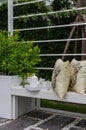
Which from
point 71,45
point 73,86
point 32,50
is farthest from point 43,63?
point 73,86

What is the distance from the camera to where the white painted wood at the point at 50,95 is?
8.28 ft

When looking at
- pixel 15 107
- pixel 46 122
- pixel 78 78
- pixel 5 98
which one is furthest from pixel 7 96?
pixel 78 78

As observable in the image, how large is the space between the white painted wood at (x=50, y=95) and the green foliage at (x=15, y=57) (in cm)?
24

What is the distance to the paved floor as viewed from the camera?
2709 millimetres

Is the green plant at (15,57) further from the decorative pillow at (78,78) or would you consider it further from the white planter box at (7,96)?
the decorative pillow at (78,78)

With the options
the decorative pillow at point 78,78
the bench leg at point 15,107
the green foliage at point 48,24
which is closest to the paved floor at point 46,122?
the bench leg at point 15,107

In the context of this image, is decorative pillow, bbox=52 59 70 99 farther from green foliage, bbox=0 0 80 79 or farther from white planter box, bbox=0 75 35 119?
green foliage, bbox=0 0 80 79

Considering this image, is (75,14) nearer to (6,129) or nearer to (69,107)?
(69,107)

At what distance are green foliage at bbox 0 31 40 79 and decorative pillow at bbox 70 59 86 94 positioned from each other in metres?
0.64

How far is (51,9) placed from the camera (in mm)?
4340

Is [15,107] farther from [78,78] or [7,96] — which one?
[78,78]

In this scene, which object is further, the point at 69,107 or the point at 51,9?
the point at 51,9

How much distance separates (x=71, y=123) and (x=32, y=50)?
981 millimetres

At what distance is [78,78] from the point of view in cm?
259
